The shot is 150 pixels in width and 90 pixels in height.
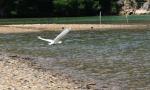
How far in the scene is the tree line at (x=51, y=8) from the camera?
441 ft

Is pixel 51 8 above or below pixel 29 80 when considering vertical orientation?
below

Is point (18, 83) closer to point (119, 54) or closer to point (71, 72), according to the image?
point (71, 72)

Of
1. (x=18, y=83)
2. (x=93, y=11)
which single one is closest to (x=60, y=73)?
(x=18, y=83)

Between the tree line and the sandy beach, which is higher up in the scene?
the sandy beach

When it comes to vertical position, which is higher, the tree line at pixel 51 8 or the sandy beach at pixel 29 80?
the sandy beach at pixel 29 80

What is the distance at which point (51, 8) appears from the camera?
146500mm

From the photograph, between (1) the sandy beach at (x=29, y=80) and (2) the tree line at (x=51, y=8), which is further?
(2) the tree line at (x=51, y=8)

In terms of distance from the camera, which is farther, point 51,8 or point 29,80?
point 51,8

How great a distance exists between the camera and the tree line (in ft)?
441

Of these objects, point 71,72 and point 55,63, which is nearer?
point 71,72

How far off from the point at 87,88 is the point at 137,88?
1818 mm

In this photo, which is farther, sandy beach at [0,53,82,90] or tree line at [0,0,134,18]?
tree line at [0,0,134,18]

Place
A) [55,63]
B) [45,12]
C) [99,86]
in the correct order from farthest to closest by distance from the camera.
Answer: [45,12]
[55,63]
[99,86]

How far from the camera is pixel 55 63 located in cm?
2512
